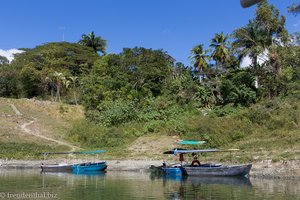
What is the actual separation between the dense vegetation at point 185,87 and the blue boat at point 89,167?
993cm

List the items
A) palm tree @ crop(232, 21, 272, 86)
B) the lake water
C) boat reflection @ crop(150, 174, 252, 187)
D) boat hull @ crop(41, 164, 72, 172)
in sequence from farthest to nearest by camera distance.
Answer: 1. palm tree @ crop(232, 21, 272, 86)
2. boat hull @ crop(41, 164, 72, 172)
3. boat reflection @ crop(150, 174, 252, 187)
4. the lake water

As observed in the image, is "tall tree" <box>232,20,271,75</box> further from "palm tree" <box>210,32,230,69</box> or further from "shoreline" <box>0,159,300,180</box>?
"shoreline" <box>0,159,300,180</box>

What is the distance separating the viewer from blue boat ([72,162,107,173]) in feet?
128

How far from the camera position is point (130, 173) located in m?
37.4

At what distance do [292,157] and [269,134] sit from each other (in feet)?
29.2

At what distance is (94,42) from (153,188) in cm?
5934

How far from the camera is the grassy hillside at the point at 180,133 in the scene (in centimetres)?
3847

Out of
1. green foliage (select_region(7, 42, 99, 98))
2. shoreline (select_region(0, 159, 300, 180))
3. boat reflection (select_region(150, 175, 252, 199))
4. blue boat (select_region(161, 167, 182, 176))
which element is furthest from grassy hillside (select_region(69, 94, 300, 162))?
green foliage (select_region(7, 42, 99, 98))

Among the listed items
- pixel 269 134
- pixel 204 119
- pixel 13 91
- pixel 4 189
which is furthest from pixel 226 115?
pixel 13 91

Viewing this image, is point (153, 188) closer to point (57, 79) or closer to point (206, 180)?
point (206, 180)

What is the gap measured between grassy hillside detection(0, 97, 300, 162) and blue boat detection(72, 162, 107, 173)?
4.31m

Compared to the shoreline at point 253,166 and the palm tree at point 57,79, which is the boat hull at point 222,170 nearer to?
the shoreline at point 253,166

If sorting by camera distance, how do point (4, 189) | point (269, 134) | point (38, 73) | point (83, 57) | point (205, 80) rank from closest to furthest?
point (4, 189) < point (269, 134) < point (205, 80) < point (38, 73) < point (83, 57)

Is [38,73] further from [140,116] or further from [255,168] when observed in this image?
[255,168]
